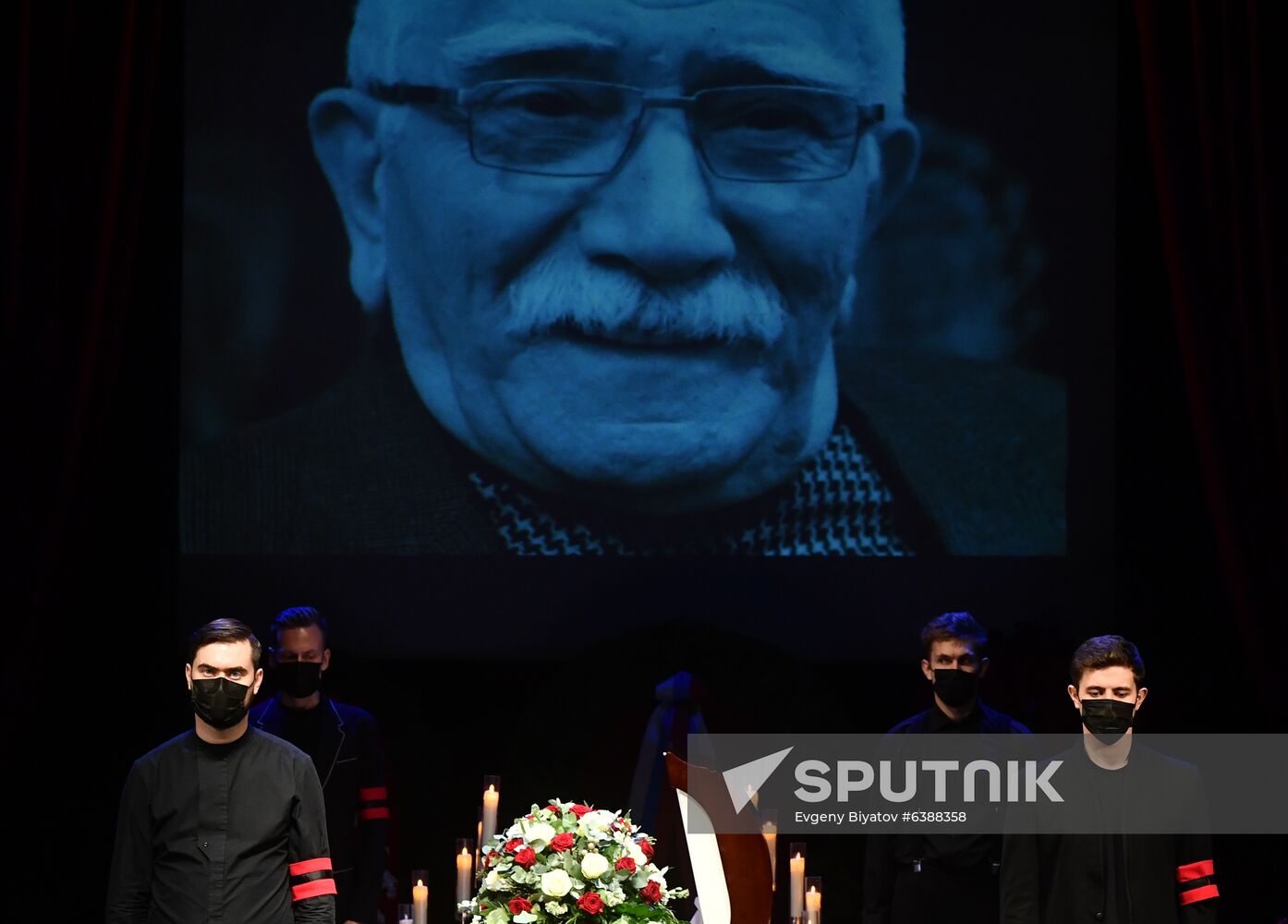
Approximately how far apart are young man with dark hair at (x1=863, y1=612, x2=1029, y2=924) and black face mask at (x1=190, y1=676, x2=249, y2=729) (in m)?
1.82

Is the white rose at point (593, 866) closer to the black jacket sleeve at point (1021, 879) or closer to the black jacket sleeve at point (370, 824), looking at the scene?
the black jacket sleeve at point (1021, 879)

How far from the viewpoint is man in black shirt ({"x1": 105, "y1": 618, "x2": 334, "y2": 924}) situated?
3236mm

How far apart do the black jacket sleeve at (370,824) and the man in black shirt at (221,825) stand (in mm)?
1127

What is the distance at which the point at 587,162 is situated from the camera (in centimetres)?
575

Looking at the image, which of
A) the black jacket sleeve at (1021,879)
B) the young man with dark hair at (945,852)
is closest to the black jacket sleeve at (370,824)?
the young man with dark hair at (945,852)

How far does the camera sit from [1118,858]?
130 inches

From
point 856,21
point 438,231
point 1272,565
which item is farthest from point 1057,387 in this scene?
point 438,231

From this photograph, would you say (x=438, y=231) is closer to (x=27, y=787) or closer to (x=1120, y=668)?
(x=27, y=787)

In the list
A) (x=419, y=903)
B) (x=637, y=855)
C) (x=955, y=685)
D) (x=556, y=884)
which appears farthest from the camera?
(x=955, y=685)

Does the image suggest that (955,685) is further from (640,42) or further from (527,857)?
(640,42)

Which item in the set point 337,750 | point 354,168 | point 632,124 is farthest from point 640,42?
point 337,750

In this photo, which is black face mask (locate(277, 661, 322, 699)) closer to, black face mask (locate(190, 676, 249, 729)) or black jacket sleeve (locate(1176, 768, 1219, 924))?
black face mask (locate(190, 676, 249, 729))

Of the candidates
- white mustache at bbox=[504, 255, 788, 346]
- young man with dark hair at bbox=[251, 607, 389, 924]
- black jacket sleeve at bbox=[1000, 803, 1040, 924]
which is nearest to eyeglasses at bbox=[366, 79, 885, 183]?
white mustache at bbox=[504, 255, 788, 346]

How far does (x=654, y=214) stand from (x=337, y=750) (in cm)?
231
